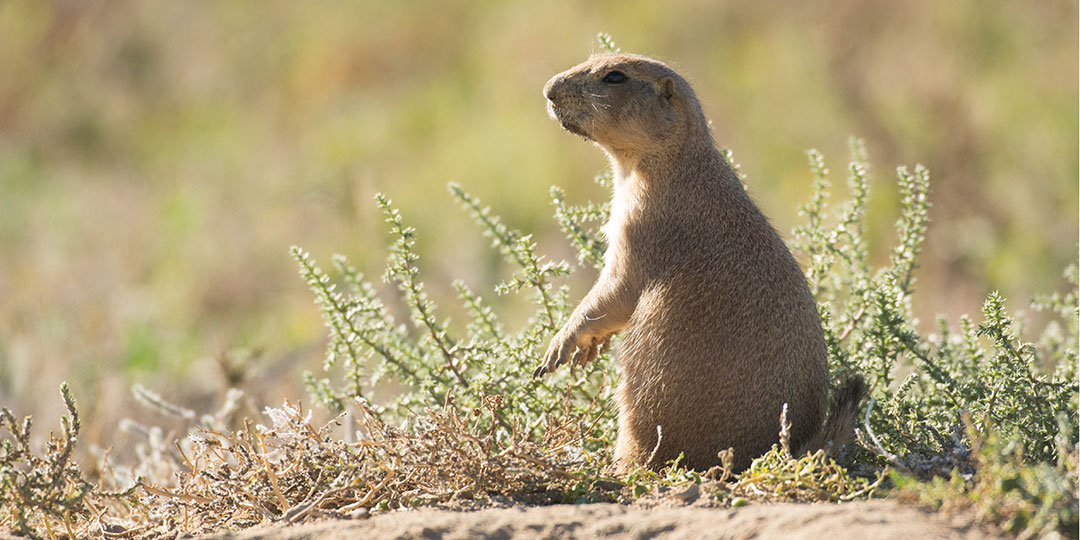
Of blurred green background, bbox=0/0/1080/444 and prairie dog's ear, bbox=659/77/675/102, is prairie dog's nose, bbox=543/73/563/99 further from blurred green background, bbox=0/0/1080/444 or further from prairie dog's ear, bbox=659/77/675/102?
blurred green background, bbox=0/0/1080/444

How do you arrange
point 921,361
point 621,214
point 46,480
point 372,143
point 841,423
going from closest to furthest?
point 46,480 < point 841,423 < point 621,214 < point 921,361 < point 372,143

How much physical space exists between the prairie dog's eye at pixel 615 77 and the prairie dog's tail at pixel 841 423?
1.51m

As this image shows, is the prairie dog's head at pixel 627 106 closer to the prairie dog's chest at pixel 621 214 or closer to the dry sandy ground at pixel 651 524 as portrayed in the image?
the prairie dog's chest at pixel 621 214

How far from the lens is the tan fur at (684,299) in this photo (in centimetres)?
410

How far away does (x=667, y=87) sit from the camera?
185 inches

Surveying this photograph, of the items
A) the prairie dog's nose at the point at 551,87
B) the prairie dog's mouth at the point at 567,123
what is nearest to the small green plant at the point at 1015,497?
the prairie dog's mouth at the point at 567,123

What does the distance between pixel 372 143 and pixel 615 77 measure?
10.4m

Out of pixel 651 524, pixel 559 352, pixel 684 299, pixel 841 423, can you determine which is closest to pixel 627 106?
pixel 684 299

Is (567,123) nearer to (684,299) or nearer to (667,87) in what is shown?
(667,87)

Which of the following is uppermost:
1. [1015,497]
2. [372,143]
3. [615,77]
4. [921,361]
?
[372,143]

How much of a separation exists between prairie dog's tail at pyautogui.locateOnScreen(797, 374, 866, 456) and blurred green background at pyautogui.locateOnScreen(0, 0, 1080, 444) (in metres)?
3.20

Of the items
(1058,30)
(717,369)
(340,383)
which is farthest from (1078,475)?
(1058,30)

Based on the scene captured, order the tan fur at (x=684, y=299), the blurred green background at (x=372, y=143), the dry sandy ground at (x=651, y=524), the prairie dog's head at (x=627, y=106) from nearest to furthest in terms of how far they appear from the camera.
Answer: the dry sandy ground at (x=651, y=524)
the tan fur at (x=684, y=299)
the prairie dog's head at (x=627, y=106)
the blurred green background at (x=372, y=143)

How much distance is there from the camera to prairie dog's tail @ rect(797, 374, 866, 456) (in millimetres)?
3926
